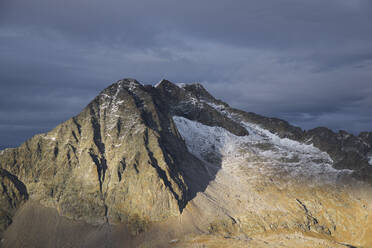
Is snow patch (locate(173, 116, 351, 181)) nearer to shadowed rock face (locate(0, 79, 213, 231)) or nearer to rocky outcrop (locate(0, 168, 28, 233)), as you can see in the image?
shadowed rock face (locate(0, 79, 213, 231))

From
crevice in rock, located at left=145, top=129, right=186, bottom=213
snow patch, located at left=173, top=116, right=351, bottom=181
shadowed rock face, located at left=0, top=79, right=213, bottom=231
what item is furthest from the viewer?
snow patch, located at left=173, top=116, right=351, bottom=181

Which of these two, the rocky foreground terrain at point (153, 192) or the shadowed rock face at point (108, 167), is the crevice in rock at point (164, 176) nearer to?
the shadowed rock face at point (108, 167)

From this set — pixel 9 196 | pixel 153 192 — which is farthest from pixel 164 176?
pixel 9 196

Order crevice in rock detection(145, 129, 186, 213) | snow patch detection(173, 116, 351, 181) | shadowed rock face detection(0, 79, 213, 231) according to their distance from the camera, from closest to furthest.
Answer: shadowed rock face detection(0, 79, 213, 231), crevice in rock detection(145, 129, 186, 213), snow patch detection(173, 116, 351, 181)

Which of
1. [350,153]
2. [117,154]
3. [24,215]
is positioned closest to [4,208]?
[24,215]

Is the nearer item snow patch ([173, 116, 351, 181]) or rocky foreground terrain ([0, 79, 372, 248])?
rocky foreground terrain ([0, 79, 372, 248])

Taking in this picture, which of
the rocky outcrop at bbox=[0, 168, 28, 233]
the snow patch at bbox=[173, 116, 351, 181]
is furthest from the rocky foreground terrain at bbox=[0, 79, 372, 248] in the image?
the snow patch at bbox=[173, 116, 351, 181]

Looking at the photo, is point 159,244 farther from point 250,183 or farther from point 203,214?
point 250,183

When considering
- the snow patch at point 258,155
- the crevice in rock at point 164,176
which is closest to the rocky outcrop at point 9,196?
the crevice in rock at point 164,176
